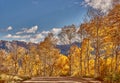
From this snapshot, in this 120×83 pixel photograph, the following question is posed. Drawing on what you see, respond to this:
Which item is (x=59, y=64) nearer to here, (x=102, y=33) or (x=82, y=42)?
(x=82, y=42)

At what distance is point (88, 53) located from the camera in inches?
2501

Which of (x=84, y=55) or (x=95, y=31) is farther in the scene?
(x=84, y=55)

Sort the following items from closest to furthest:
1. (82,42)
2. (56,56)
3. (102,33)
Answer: (102,33) < (82,42) < (56,56)

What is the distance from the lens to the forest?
36153mm

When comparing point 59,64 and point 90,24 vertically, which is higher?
point 90,24

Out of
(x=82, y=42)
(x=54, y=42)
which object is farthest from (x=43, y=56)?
(x=82, y=42)

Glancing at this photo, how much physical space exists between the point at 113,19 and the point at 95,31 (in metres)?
22.8

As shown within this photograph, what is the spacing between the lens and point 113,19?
83.3 feet

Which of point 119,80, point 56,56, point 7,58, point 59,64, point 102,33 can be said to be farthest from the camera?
point 7,58

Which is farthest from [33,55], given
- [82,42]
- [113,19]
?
[113,19]

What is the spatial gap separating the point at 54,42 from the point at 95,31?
2400 centimetres

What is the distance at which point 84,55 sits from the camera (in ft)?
227

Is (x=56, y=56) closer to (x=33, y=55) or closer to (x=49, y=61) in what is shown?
(x=49, y=61)

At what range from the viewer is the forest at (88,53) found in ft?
119
